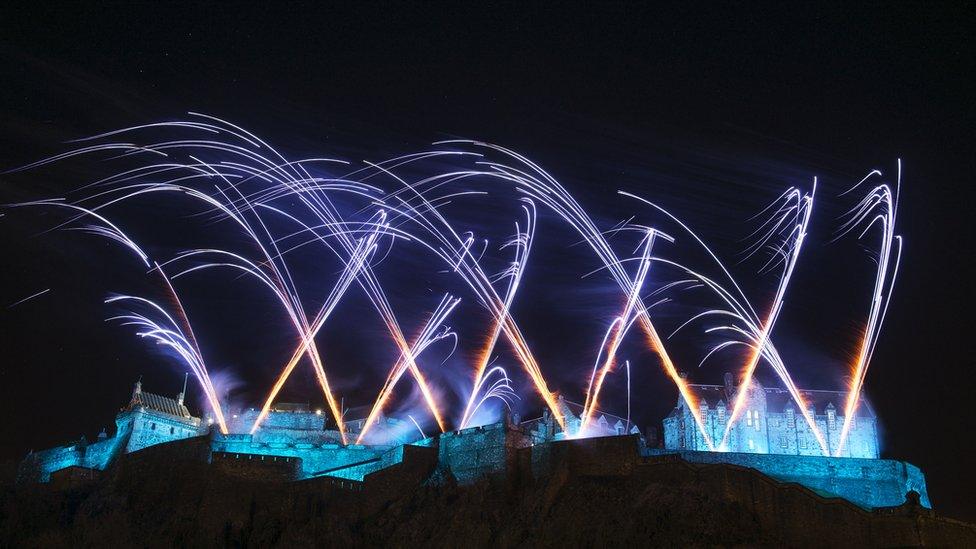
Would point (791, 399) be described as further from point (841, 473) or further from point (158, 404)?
point (158, 404)

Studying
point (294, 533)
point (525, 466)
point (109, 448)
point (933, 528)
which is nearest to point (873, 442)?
point (933, 528)

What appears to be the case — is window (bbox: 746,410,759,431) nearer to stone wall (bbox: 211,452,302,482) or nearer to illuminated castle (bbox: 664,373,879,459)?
illuminated castle (bbox: 664,373,879,459)

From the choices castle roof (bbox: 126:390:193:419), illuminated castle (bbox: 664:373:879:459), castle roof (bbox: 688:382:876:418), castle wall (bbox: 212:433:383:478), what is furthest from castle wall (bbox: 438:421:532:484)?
castle roof (bbox: 126:390:193:419)

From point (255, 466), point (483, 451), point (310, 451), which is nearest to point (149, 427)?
point (310, 451)

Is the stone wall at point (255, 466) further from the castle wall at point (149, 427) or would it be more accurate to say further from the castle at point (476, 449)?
the castle wall at point (149, 427)

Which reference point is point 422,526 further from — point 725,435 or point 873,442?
point 873,442

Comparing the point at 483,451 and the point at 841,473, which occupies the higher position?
the point at 483,451
